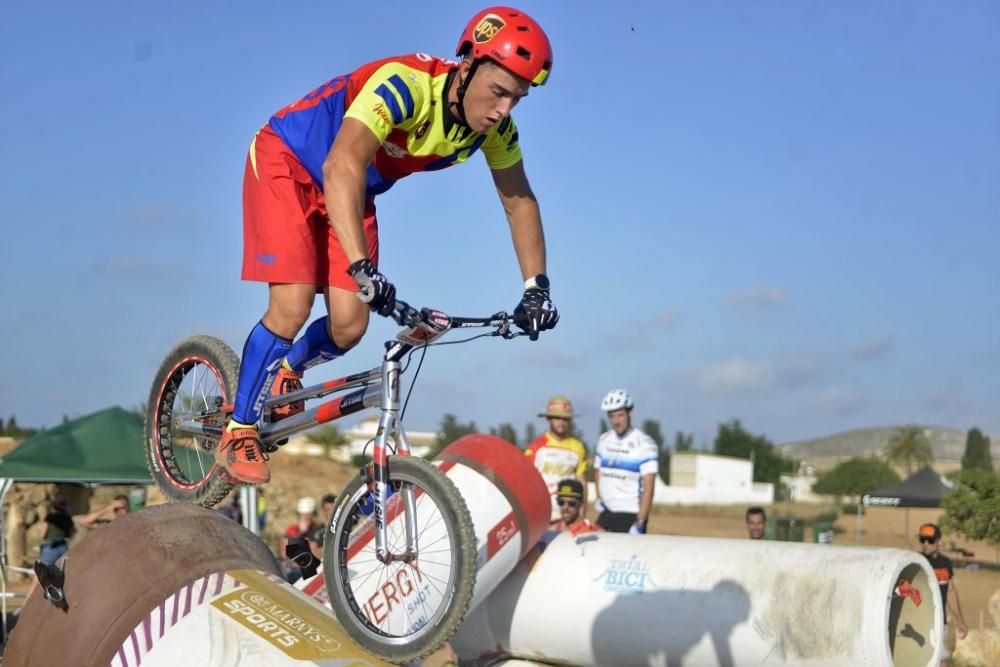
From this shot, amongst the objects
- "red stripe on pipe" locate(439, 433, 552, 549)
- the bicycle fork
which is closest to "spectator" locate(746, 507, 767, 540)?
"red stripe on pipe" locate(439, 433, 552, 549)

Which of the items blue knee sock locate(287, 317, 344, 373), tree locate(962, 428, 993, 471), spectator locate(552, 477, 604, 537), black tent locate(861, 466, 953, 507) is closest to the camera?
blue knee sock locate(287, 317, 344, 373)

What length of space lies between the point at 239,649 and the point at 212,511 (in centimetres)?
132

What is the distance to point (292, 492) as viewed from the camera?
36.4 meters

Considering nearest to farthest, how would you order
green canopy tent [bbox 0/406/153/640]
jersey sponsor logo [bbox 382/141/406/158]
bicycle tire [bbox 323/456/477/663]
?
bicycle tire [bbox 323/456/477/663] < jersey sponsor logo [bbox 382/141/406/158] < green canopy tent [bbox 0/406/153/640]

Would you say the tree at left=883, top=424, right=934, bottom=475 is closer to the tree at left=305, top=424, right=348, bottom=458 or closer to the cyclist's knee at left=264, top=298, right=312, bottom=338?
the tree at left=305, top=424, right=348, bottom=458

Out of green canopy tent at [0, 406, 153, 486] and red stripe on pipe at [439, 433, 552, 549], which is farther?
green canopy tent at [0, 406, 153, 486]

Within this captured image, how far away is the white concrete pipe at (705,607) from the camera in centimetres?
659

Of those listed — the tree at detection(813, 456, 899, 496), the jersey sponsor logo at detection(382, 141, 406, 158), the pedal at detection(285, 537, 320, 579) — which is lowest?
the pedal at detection(285, 537, 320, 579)

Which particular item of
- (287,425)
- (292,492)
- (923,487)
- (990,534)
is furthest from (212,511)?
(923,487)

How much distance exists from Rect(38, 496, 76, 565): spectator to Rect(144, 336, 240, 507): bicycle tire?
6.04m

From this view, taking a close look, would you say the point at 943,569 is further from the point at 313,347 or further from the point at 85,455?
the point at 85,455

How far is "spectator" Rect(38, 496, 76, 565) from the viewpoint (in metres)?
12.3

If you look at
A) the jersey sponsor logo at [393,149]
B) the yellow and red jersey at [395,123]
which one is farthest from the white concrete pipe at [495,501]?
the jersey sponsor logo at [393,149]

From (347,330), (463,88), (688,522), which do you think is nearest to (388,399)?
(347,330)
